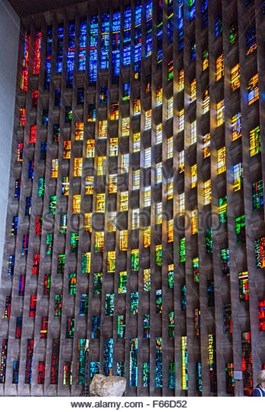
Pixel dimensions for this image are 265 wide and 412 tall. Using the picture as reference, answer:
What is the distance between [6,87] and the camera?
40625 millimetres

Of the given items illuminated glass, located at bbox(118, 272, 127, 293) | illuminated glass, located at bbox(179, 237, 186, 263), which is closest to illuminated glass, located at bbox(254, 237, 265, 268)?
illuminated glass, located at bbox(179, 237, 186, 263)

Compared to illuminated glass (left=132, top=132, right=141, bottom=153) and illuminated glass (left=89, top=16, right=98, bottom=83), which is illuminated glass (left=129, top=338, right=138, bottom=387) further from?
illuminated glass (left=89, top=16, right=98, bottom=83)

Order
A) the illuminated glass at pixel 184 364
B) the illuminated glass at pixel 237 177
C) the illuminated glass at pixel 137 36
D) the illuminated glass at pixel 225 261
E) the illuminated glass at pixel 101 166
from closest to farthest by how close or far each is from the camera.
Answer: the illuminated glass at pixel 225 261
the illuminated glass at pixel 237 177
the illuminated glass at pixel 184 364
the illuminated glass at pixel 101 166
the illuminated glass at pixel 137 36

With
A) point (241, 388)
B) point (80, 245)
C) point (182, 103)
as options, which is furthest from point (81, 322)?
point (182, 103)

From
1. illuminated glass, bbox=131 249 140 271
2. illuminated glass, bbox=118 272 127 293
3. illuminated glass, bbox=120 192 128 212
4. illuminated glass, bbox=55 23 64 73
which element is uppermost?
illuminated glass, bbox=55 23 64 73

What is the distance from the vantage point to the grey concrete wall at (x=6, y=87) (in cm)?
→ 3903

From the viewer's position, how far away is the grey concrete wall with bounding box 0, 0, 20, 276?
39.0 m

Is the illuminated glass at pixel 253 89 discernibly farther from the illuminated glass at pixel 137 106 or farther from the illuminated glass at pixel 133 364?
the illuminated glass at pixel 133 364

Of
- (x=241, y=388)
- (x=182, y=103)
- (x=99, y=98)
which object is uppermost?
(x=99, y=98)

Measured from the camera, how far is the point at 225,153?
2877cm

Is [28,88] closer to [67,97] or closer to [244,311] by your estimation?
[67,97]

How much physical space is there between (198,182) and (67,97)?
575 inches

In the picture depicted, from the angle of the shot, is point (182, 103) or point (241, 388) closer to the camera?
point (241, 388)

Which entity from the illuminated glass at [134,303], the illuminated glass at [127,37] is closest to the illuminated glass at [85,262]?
the illuminated glass at [134,303]
